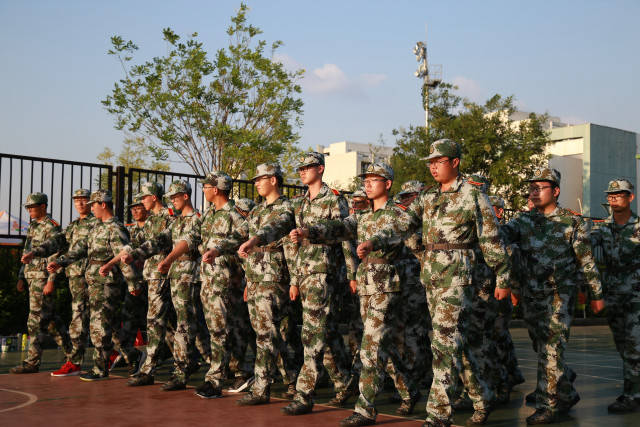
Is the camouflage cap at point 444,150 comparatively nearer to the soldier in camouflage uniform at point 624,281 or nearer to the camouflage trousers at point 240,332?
the soldier in camouflage uniform at point 624,281

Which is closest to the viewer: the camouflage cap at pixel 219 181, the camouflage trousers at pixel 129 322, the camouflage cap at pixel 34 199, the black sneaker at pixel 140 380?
the camouflage cap at pixel 219 181

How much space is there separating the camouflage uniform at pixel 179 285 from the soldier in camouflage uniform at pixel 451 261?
2.87 metres

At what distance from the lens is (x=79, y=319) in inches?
364

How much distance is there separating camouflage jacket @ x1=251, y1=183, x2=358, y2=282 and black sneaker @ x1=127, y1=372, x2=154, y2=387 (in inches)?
97.3

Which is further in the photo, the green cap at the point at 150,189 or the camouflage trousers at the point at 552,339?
the green cap at the point at 150,189

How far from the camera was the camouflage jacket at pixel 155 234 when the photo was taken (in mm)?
8664

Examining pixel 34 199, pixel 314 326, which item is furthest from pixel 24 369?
pixel 314 326

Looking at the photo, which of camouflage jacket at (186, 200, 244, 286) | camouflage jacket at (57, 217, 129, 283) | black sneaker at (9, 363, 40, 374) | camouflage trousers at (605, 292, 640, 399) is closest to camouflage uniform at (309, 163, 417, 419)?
camouflage jacket at (186, 200, 244, 286)

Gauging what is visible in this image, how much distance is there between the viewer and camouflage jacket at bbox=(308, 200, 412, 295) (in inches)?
250

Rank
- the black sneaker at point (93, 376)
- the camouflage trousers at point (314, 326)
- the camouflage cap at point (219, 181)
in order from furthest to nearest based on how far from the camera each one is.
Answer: the black sneaker at point (93, 376), the camouflage cap at point (219, 181), the camouflage trousers at point (314, 326)

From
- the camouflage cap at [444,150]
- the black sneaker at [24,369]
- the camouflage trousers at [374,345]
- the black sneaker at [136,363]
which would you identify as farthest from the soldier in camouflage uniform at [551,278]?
the black sneaker at [24,369]

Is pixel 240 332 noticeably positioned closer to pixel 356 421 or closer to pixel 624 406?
pixel 356 421

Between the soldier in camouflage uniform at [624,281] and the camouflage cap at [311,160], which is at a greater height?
the camouflage cap at [311,160]

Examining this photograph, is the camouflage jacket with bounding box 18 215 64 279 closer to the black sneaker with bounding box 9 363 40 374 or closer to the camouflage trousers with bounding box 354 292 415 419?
the black sneaker with bounding box 9 363 40 374
